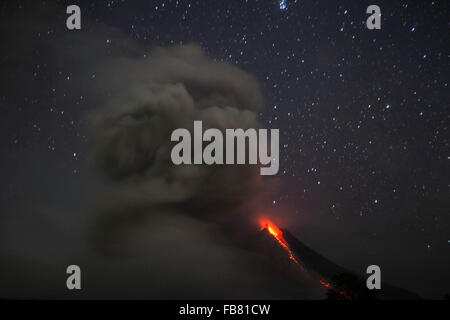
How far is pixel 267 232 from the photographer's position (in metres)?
144

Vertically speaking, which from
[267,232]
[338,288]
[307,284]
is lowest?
[307,284]

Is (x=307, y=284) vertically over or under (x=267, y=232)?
under

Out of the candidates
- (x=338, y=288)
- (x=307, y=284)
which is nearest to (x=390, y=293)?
(x=307, y=284)
